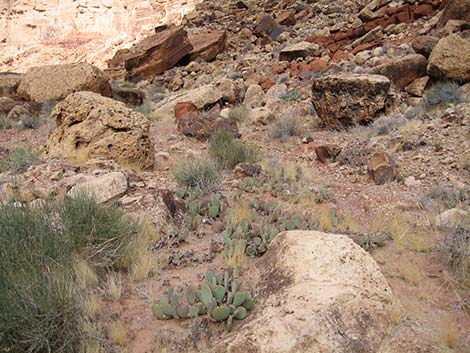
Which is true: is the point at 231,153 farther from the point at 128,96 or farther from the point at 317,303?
the point at 128,96

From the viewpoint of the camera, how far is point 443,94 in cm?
785

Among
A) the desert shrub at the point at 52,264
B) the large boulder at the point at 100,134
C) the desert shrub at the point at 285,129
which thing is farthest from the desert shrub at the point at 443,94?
the desert shrub at the point at 52,264

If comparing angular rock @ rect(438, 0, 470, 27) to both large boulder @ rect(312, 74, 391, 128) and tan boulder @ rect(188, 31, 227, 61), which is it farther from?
tan boulder @ rect(188, 31, 227, 61)

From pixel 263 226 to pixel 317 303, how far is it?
1.49m

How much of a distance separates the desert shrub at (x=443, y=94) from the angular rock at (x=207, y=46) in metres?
12.4

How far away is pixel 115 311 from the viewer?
2479mm

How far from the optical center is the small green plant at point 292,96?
11236 mm

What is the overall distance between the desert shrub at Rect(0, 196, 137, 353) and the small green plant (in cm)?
875

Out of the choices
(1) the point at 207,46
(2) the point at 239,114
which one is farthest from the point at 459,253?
(1) the point at 207,46

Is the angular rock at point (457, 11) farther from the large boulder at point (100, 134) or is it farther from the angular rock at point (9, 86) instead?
the angular rock at point (9, 86)

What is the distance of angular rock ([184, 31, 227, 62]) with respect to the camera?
18.8m

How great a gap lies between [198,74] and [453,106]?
12.0m

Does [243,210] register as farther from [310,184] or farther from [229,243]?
[310,184]

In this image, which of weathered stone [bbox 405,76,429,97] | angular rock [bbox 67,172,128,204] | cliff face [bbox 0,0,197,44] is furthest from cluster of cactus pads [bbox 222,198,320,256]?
cliff face [bbox 0,0,197,44]
